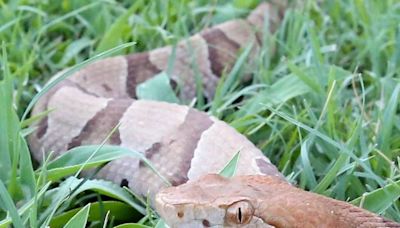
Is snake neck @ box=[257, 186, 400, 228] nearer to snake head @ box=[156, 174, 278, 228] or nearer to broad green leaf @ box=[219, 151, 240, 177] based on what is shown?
snake head @ box=[156, 174, 278, 228]

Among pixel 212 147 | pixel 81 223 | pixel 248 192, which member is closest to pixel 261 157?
pixel 212 147

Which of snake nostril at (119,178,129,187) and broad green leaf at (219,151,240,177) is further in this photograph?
snake nostril at (119,178,129,187)

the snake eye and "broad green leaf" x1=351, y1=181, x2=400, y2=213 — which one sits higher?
the snake eye

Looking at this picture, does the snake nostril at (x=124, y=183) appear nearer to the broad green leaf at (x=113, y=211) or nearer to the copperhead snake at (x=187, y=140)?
the copperhead snake at (x=187, y=140)

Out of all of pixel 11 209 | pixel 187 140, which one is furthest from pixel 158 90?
pixel 11 209

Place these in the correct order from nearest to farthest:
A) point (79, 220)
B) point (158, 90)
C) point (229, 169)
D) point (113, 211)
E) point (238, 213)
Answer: point (238, 213) → point (79, 220) → point (229, 169) → point (113, 211) → point (158, 90)

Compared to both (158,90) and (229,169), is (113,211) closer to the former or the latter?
(229,169)

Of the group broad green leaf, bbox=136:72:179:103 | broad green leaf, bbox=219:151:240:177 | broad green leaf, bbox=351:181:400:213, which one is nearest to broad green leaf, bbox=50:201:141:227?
broad green leaf, bbox=219:151:240:177
